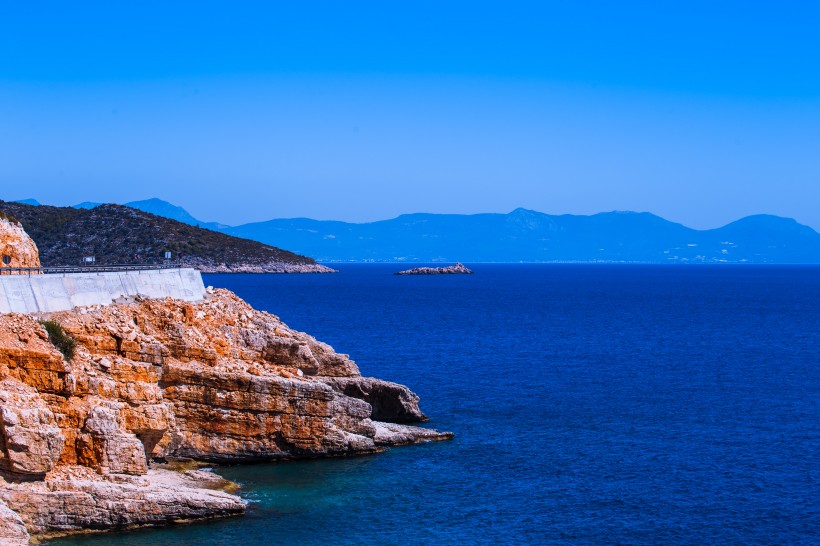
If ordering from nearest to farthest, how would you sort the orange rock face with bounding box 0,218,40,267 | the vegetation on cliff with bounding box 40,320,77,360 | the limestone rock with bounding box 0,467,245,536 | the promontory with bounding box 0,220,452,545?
the limestone rock with bounding box 0,467,245,536 < the promontory with bounding box 0,220,452,545 < the vegetation on cliff with bounding box 40,320,77,360 < the orange rock face with bounding box 0,218,40,267

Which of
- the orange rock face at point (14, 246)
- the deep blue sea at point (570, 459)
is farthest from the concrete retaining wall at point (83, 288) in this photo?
the orange rock face at point (14, 246)

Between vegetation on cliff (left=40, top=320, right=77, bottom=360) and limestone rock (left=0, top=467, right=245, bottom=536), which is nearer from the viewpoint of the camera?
limestone rock (left=0, top=467, right=245, bottom=536)

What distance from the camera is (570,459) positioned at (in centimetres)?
3550

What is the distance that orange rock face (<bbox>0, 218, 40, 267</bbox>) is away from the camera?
42.4 meters

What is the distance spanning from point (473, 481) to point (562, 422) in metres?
11.1

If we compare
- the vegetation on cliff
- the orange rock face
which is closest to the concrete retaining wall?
the vegetation on cliff

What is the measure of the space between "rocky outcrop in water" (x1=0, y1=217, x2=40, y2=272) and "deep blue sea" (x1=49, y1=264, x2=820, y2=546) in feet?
60.3

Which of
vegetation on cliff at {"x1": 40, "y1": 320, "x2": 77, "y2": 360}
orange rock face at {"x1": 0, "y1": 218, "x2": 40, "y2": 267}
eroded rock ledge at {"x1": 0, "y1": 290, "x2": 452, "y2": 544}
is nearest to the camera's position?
eroded rock ledge at {"x1": 0, "y1": 290, "x2": 452, "y2": 544}

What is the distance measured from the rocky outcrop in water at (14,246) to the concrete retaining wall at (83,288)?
9.81 m

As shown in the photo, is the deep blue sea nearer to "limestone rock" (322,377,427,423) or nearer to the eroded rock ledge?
the eroded rock ledge

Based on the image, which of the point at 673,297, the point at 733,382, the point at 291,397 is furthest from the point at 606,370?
the point at 673,297

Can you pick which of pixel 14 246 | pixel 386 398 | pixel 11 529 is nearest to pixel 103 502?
pixel 11 529

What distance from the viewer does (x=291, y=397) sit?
32.9 meters

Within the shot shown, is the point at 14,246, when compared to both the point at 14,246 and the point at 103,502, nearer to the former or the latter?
the point at 14,246
